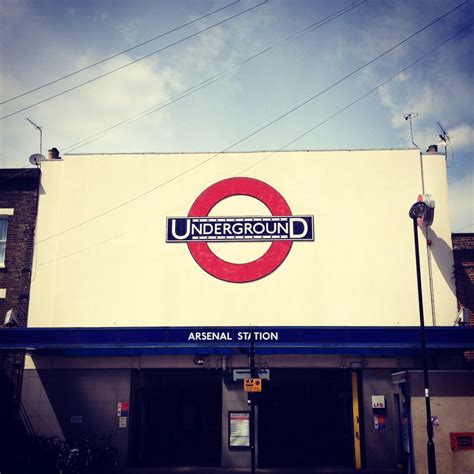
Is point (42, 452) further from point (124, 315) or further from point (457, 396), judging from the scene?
point (457, 396)

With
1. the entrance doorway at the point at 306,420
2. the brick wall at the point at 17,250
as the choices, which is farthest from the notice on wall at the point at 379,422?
the brick wall at the point at 17,250

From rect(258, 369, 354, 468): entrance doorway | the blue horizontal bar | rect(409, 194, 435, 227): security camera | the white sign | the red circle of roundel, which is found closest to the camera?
the blue horizontal bar

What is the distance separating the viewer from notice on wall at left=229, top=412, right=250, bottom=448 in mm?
18281

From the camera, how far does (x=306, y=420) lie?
19.2 metres

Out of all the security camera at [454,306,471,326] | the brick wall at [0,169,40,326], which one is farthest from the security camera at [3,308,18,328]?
the security camera at [454,306,471,326]

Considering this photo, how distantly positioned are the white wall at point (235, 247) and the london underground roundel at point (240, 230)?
0.88 ft

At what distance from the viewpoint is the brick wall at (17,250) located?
19.1 meters

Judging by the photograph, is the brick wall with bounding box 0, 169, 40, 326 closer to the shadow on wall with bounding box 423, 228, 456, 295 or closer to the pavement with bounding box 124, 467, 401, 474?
the pavement with bounding box 124, 467, 401, 474

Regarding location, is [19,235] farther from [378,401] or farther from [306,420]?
[378,401]

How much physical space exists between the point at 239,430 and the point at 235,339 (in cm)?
377

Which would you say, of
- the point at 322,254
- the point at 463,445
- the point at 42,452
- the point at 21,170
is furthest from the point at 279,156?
the point at 42,452

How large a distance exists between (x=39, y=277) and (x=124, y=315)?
3748mm

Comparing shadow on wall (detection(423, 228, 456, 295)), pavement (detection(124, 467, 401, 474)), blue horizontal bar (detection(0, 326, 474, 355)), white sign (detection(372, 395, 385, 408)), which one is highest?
shadow on wall (detection(423, 228, 456, 295))

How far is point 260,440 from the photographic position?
62.0 ft
